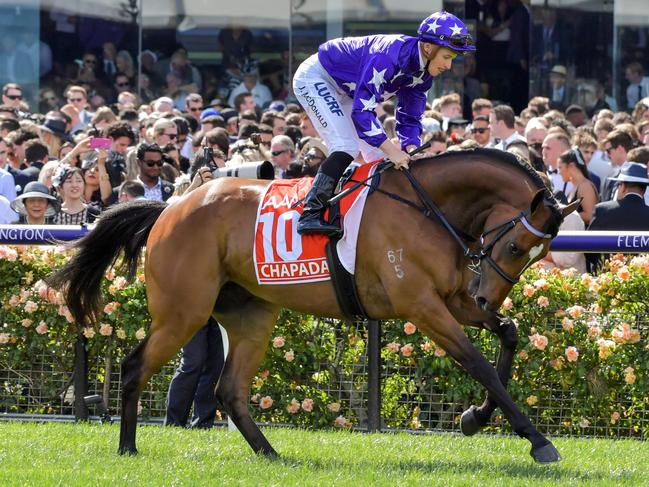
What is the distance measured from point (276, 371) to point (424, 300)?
204 cm

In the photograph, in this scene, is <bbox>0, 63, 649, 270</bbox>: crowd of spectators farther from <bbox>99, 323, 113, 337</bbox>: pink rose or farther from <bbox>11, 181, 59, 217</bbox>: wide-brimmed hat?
<bbox>99, 323, 113, 337</bbox>: pink rose

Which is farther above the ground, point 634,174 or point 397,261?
point 634,174

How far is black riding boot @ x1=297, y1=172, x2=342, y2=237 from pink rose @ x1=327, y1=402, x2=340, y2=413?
1852 mm

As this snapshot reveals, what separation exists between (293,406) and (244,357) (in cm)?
113

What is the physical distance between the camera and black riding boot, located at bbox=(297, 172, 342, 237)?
273 inches

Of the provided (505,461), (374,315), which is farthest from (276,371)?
(505,461)

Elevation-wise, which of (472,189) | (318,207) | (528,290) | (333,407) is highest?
(472,189)

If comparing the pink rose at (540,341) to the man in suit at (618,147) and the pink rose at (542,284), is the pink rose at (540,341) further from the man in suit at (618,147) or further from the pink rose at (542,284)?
the man in suit at (618,147)

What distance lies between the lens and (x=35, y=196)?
33.6 feet

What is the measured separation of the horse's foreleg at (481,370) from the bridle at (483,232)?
32 cm

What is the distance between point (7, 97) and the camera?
55.7ft

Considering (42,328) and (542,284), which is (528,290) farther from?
(42,328)

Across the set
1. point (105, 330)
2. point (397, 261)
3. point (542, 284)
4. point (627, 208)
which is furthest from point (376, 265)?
point (627, 208)

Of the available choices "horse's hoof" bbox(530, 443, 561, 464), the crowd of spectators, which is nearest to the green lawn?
"horse's hoof" bbox(530, 443, 561, 464)
